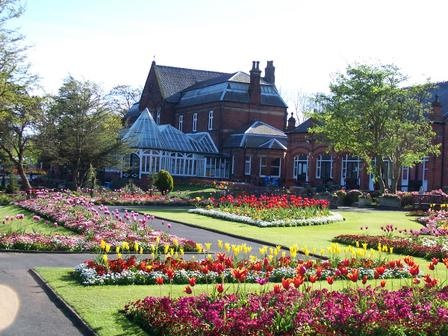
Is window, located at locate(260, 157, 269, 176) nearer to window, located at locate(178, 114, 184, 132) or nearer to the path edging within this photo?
window, located at locate(178, 114, 184, 132)

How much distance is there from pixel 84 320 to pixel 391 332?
367cm

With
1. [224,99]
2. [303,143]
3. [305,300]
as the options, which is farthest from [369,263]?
[224,99]

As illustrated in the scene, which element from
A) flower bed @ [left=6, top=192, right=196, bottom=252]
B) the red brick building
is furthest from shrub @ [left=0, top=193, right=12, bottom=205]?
the red brick building

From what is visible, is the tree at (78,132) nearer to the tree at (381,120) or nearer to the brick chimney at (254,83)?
the tree at (381,120)

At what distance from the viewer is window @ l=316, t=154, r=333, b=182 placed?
5200 cm

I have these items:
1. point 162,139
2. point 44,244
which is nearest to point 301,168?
point 162,139

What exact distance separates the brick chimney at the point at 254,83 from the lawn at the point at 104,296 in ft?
164

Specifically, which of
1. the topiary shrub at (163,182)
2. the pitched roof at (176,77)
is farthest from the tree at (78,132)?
the pitched roof at (176,77)

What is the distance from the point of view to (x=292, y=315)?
7.11 m

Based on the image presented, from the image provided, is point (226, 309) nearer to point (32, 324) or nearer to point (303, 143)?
point (32, 324)

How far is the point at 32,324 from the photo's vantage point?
7.66 m

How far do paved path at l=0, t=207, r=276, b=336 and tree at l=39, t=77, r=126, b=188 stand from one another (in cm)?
2411

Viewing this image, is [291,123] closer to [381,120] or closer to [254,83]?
[254,83]

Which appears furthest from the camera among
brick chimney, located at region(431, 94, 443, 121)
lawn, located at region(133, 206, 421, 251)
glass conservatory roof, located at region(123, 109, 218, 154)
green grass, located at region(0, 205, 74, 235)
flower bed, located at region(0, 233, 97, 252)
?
glass conservatory roof, located at region(123, 109, 218, 154)
